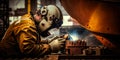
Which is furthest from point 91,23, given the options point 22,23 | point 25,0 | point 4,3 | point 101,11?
point 25,0

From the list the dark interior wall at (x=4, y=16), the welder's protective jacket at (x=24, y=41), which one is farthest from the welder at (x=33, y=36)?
the dark interior wall at (x=4, y=16)

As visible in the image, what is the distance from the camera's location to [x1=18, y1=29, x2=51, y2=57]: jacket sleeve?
511 centimetres

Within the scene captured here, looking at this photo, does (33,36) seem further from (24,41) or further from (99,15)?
(99,15)

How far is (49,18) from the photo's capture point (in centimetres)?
557

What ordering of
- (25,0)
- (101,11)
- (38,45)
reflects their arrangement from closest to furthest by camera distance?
1. (101,11)
2. (38,45)
3. (25,0)

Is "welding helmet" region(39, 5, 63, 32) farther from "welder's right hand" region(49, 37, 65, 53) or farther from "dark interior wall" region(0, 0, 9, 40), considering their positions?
"dark interior wall" region(0, 0, 9, 40)

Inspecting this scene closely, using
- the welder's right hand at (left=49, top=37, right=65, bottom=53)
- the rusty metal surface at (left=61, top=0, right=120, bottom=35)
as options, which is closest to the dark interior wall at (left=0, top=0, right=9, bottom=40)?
the welder's right hand at (left=49, top=37, right=65, bottom=53)

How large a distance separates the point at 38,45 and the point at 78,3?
4.01 feet

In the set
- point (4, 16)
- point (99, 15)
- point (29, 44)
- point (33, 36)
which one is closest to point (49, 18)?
point (33, 36)

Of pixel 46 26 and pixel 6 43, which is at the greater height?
pixel 46 26

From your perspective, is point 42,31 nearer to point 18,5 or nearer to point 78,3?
point 78,3

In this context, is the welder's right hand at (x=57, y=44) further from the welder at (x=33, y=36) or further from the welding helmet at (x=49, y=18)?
the welding helmet at (x=49, y=18)

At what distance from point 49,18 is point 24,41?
827 millimetres

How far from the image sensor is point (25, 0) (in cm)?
2188
